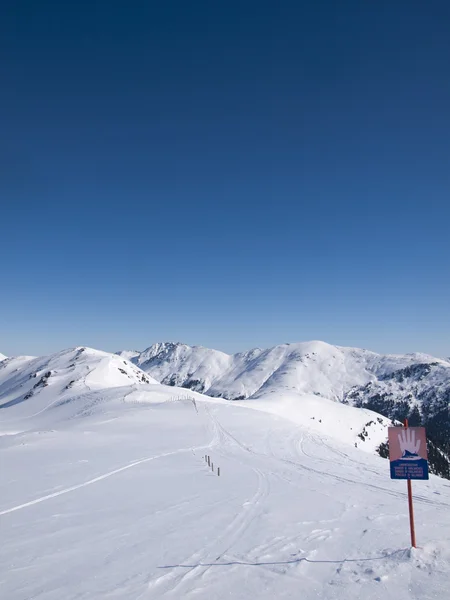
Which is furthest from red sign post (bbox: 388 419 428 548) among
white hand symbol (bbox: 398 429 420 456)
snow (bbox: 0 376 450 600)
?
snow (bbox: 0 376 450 600)

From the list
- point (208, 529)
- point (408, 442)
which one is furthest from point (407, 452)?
point (208, 529)

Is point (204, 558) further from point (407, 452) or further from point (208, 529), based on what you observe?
point (407, 452)

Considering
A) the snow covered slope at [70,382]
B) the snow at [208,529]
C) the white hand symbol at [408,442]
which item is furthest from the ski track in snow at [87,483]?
the snow covered slope at [70,382]

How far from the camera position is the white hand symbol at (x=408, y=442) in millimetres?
9273

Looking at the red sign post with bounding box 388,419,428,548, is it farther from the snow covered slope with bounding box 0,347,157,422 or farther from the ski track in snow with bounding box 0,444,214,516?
the snow covered slope with bounding box 0,347,157,422

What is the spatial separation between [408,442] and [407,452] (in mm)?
251

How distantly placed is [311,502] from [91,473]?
12.3m

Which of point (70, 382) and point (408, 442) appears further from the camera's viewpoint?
point (70, 382)

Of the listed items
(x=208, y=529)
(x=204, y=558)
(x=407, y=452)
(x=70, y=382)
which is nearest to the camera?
(x=204, y=558)

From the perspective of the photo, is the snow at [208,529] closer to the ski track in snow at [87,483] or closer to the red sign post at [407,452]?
the ski track in snow at [87,483]

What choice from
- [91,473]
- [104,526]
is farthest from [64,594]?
[91,473]

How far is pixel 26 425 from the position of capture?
6919 centimetres

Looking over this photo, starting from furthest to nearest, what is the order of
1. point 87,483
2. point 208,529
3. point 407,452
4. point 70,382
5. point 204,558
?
→ 1. point 70,382
2. point 87,483
3. point 208,529
4. point 407,452
5. point 204,558

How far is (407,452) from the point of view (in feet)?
30.6
